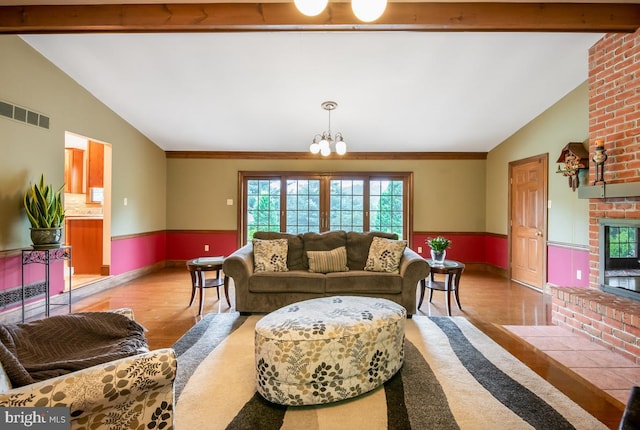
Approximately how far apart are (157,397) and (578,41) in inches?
188

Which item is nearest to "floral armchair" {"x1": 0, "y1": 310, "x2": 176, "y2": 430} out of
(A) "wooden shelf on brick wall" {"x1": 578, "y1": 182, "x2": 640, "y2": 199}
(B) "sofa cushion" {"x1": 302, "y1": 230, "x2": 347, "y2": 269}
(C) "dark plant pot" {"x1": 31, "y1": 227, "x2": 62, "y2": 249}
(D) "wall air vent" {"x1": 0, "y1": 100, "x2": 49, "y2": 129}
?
(B) "sofa cushion" {"x1": 302, "y1": 230, "x2": 347, "y2": 269}

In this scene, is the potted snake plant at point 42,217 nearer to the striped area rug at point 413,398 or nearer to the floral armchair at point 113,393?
the striped area rug at point 413,398

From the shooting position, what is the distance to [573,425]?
1.76 metres

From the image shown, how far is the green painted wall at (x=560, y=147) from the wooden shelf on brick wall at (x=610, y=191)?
2.63 feet

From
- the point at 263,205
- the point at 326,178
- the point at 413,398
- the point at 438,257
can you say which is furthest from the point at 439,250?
the point at 263,205

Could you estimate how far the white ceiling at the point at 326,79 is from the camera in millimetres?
3396

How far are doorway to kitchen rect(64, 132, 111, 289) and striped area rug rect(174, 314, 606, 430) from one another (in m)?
3.13

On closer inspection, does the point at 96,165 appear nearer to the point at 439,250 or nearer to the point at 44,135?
the point at 44,135

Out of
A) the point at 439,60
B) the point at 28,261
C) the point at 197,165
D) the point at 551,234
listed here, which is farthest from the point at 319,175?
the point at 28,261

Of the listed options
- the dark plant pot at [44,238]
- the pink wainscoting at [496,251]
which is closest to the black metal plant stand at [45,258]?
the dark plant pot at [44,238]

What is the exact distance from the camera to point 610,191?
3.04 metres

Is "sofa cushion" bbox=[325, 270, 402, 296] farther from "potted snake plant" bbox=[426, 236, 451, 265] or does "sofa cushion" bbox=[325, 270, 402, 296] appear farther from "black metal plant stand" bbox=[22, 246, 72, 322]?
"black metal plant stand" bbox=[22, 246, 72, 322]

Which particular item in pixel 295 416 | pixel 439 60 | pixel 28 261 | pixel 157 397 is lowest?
pixel 295 416

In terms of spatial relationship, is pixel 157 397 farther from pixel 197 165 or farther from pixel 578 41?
pixel 197 165
